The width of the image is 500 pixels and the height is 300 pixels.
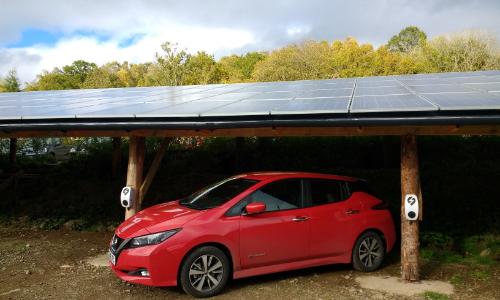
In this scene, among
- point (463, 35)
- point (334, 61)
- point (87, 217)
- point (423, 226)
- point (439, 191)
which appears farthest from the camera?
point (463, 35)

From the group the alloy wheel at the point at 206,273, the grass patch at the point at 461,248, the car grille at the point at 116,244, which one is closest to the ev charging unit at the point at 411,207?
the grass patch at the point at 461,248

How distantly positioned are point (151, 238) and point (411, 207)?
3.64 metres

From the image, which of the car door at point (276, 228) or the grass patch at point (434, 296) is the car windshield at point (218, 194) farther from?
the grass patch at point (434, 296)

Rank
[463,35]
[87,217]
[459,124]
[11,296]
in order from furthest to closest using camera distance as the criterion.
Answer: [463,35] < [87,217] < [11,296] < [459,124]

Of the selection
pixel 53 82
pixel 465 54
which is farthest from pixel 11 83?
pixel 465 54

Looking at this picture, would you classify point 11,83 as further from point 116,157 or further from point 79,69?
point 116,157

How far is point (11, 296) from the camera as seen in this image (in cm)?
606

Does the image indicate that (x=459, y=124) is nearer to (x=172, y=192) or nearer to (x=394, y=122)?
(x=394, y=122)

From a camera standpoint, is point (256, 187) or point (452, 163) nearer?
point (256, 187)

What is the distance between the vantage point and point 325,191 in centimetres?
686

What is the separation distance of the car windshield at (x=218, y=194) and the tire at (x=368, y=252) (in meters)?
1.95

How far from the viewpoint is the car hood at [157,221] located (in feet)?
18.9

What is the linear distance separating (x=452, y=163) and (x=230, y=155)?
240 inches

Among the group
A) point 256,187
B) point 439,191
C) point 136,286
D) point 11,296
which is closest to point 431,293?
point 256,187
